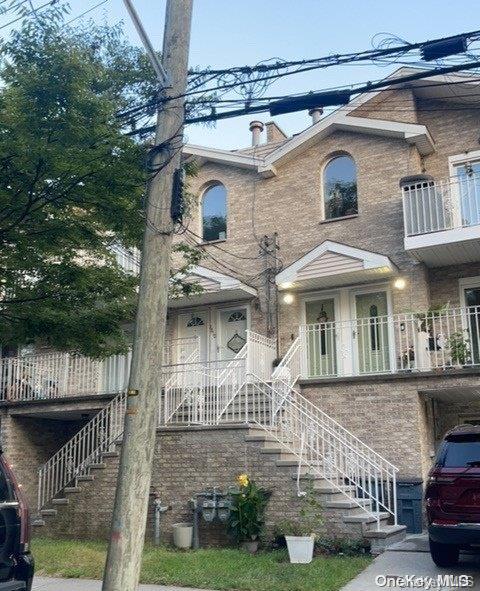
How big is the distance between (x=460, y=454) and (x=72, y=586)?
523cm

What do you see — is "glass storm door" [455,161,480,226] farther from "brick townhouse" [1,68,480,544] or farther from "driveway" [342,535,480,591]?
"driveway" [342,535,480,591]

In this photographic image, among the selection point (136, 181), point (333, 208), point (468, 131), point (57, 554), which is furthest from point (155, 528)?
point (468, 131)

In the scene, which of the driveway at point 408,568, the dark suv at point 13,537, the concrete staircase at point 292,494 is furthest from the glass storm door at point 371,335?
the dark suv at point 13,537

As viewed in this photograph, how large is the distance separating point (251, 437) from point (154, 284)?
5.62m

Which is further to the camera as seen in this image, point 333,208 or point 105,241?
point 333,208

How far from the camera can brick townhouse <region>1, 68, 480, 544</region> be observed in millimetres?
11719

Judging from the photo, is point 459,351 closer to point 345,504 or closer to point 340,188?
point 345,504

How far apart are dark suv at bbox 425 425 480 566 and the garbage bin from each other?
3548 millimetres

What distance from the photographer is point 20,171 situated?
24.3 feet

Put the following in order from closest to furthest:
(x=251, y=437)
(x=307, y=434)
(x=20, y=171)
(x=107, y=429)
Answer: (x=20, y=171), (x=251, y=437), (x=307, y=434), (x=107, y=429)

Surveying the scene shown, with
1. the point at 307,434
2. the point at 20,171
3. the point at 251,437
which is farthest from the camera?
the point at 307,434

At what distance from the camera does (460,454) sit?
313 inches

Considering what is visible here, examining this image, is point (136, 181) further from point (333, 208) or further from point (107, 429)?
point (333, 208)

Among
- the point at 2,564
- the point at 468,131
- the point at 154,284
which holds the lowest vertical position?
the point at 2,564
